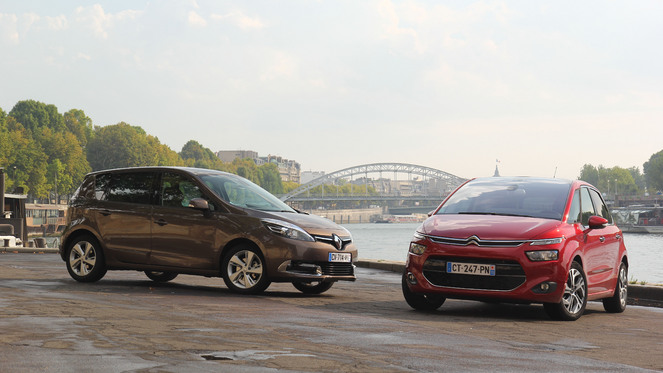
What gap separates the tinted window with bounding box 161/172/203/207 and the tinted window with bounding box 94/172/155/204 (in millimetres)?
222

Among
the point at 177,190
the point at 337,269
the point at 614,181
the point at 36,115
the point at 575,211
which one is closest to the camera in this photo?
the point at 575,211

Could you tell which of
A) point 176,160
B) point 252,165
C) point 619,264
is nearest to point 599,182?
point 252,165

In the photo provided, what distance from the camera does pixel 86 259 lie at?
40.5 feet

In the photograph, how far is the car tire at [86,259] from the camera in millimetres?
12250

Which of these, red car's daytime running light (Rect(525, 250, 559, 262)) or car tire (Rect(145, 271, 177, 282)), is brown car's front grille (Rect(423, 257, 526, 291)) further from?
car tire (Rect(145, 271, 177, 282))

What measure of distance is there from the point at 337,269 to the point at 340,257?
0.15m

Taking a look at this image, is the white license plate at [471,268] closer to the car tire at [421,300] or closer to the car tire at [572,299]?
the car tire at [421,300]

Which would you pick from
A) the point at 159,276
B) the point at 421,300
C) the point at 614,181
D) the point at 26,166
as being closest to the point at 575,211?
the point at 421,300

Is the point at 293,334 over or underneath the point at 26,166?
underneath

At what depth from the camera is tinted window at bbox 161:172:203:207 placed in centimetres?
1171

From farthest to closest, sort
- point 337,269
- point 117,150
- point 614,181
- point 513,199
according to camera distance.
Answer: point 614,181 < point 117,150 < point 337,269 < point 513,199

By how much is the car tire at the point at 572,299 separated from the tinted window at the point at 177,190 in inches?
192

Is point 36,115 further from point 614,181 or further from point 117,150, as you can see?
point 614,181

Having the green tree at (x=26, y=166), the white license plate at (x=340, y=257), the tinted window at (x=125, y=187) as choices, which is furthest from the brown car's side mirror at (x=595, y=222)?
the green tree at (x=26, y=166)
